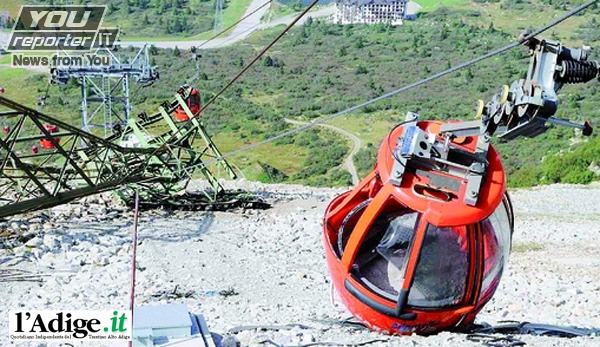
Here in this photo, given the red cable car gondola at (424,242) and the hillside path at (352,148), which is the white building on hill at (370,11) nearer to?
the hillside path at (352,148)

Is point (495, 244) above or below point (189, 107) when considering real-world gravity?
above

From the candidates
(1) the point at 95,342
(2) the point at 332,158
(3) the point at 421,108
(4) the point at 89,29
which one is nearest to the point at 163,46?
(4) the point at 89,29

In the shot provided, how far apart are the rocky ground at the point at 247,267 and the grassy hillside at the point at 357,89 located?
10.8 meters

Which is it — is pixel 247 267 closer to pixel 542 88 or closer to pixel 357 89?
pixel 542 88

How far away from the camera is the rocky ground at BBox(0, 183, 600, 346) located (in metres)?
10.3

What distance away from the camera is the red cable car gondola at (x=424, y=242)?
807 cm

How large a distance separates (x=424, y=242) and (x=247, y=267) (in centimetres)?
628

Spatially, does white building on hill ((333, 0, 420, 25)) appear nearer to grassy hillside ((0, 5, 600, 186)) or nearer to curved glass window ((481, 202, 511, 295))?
grassy hillside ((0, 5, 600, 186))

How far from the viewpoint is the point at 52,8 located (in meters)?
74.1

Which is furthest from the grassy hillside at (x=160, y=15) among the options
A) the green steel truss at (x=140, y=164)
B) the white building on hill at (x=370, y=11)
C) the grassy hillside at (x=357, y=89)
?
the green steel truss at (x=140, y=164)

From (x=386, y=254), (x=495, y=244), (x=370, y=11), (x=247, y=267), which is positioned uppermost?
(x=495, y=244)

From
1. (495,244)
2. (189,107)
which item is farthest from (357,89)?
(495,244)

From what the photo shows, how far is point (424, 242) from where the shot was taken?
819 cm

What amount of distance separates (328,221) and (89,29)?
2666 inches
